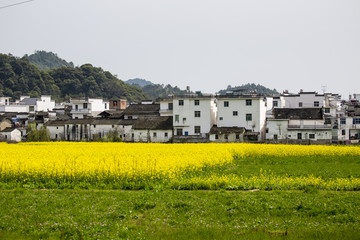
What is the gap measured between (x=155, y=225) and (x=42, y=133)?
5347 centimetres

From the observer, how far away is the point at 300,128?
5447cm

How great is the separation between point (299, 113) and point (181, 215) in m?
43.6

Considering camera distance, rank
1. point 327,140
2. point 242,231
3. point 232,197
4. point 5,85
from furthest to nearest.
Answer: point 5,85 < point 327,140 < point 232,197 < point 242,231

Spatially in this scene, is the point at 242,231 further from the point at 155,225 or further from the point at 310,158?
the point at 310,158

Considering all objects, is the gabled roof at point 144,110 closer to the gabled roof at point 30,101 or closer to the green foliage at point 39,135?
the green foliage at point 39,135

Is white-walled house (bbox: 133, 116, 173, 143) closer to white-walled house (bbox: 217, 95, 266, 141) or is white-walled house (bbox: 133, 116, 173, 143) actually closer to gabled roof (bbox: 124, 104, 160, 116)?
white-walled house (bbox: 217, 95, 266, 141)

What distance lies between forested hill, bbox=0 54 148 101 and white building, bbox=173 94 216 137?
86144 millimetres

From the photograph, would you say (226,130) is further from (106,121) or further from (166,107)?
(106,121)

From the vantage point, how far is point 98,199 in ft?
60.4

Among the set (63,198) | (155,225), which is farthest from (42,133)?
(155,225)

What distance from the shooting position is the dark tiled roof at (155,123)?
60.5 meters

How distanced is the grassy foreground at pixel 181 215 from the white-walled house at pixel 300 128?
35.6 metres

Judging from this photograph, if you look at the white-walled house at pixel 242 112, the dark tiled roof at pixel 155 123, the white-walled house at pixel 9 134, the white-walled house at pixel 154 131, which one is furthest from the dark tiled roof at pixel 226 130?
the white-walled house at pixel 9 134

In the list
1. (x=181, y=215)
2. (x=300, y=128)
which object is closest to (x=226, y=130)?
(x=300, y=128)
